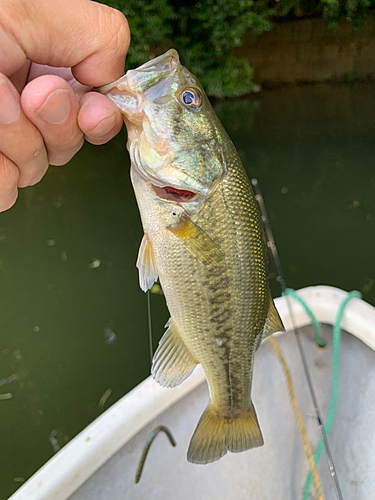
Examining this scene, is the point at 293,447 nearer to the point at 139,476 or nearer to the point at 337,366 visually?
the point at 337,366

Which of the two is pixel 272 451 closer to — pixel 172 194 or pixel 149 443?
pixel 149 443

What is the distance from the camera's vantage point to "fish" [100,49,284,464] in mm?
1096

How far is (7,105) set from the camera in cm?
89

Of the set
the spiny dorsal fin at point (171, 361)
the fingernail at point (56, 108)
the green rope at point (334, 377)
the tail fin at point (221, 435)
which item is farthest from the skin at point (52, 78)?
the green rope at point (334, 377)

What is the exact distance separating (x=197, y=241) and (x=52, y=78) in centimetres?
59

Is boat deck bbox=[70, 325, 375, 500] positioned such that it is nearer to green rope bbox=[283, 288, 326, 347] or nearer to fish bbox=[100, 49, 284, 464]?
green rope bbox=[283, 288, 326, 347]

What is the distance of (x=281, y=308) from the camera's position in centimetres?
223

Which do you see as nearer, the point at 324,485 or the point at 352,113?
the point at 324,485

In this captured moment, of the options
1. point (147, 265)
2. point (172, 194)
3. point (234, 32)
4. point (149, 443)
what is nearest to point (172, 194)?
point (172, 194)

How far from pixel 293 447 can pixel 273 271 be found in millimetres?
2177

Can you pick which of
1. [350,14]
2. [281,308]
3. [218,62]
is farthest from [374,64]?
[281,308]

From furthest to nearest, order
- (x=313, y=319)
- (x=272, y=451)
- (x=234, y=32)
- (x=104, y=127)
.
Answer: (x=234, y=32)
(x=313, y=319)
(x=272, y=451)
(x=104, y=127)

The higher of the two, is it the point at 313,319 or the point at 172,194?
the point at 172,194

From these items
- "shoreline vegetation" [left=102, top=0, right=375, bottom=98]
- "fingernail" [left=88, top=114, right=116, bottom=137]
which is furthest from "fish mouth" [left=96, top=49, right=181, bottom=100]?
"shoreline vegetation" [left=102, top=0, right=375, bottom=98]
